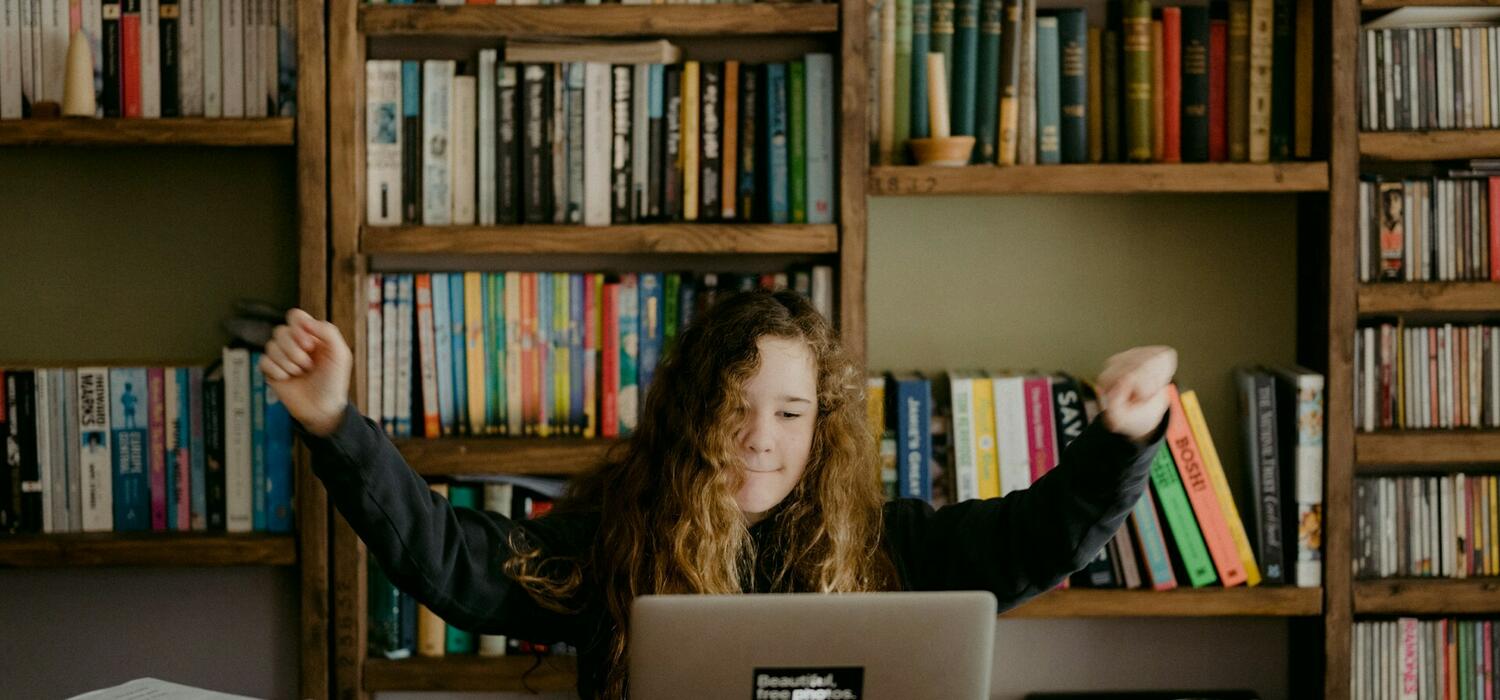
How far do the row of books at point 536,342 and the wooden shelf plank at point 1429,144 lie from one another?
87 cm

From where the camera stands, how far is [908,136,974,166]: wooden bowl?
203 cm

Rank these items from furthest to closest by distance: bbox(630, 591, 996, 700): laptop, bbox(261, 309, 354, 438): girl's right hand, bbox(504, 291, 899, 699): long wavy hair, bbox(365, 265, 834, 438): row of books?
bbox(365, 265, 834, 438): row of books → bbox(504, 291, 899, 699): long wavy hair → bbox(261, 309, 354, 438): girl's right hand → bbox(630, 591, 996, 700): laptop

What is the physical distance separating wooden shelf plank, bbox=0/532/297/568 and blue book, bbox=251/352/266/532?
0.17 feet

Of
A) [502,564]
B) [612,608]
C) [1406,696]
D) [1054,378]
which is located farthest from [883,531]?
[1406,696]

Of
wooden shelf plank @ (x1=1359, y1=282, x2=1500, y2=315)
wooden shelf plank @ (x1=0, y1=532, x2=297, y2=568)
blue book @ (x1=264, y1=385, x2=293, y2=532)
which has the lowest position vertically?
wooden shelf plank @ (x1=0, y1=532, x2=297, y2=568)

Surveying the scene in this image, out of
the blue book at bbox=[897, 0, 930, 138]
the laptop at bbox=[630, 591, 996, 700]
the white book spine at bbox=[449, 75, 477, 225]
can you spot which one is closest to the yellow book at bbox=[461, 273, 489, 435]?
the white book spine at bbox=[449, 75, 477, 225]

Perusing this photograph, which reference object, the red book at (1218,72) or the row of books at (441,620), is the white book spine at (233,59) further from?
the red book at (1218,72)

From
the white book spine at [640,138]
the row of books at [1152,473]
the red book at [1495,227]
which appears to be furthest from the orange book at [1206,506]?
the white book spine at [640,138]

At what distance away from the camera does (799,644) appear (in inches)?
39.6

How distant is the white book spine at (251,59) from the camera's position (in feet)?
6.91

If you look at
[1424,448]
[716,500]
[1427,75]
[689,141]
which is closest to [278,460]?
[689,141]

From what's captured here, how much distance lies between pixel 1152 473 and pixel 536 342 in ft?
3.30

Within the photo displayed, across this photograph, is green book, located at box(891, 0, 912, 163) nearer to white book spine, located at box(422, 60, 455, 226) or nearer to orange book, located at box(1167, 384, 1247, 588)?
orange book, located at box(1167, 384, 1247, 588)

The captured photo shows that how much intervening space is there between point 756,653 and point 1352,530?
1.44 m
